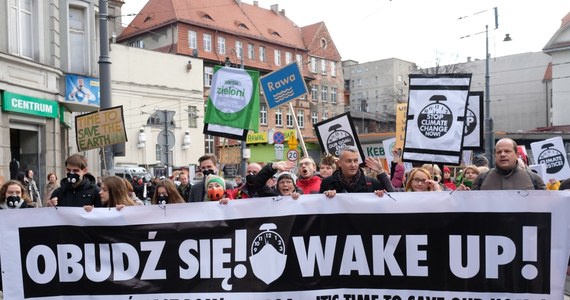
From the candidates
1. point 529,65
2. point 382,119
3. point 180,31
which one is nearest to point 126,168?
point 180,31

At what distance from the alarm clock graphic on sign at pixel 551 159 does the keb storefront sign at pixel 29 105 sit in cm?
→ 1104

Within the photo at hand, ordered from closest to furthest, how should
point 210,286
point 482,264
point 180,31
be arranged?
point 482,264
point 210,286
point 180,31

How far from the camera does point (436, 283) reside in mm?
4230

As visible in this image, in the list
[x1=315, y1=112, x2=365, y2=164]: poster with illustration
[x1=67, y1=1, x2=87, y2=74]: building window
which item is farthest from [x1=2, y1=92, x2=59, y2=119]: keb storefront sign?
[x1=315, y1=112, x2=365, y2=164]: poster with illustration

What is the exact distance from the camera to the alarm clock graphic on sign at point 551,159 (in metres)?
11.1

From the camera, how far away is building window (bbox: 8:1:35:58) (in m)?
13.6

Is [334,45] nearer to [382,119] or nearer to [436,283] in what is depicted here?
[382,119]

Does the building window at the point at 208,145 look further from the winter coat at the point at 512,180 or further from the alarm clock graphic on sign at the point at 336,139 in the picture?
the winter coat at the point at 512,180

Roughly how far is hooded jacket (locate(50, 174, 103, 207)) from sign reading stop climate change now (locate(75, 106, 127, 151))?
10.3 feet

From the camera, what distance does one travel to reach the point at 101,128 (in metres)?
8.92

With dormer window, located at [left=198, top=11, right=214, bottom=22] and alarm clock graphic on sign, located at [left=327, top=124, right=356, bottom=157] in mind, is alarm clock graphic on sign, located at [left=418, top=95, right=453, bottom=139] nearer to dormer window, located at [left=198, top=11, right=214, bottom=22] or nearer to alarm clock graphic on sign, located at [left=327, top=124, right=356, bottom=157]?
alarm clock graphic on sign, located at [left=327, top=124, right=356, bottom=157]

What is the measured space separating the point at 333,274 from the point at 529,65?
60619 millimetres

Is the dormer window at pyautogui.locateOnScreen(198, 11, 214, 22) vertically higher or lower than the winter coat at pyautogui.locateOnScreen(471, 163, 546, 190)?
higher

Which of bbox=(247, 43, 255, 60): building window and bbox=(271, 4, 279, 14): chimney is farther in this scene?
bbox=(271, 4, 279, 14): chimney
